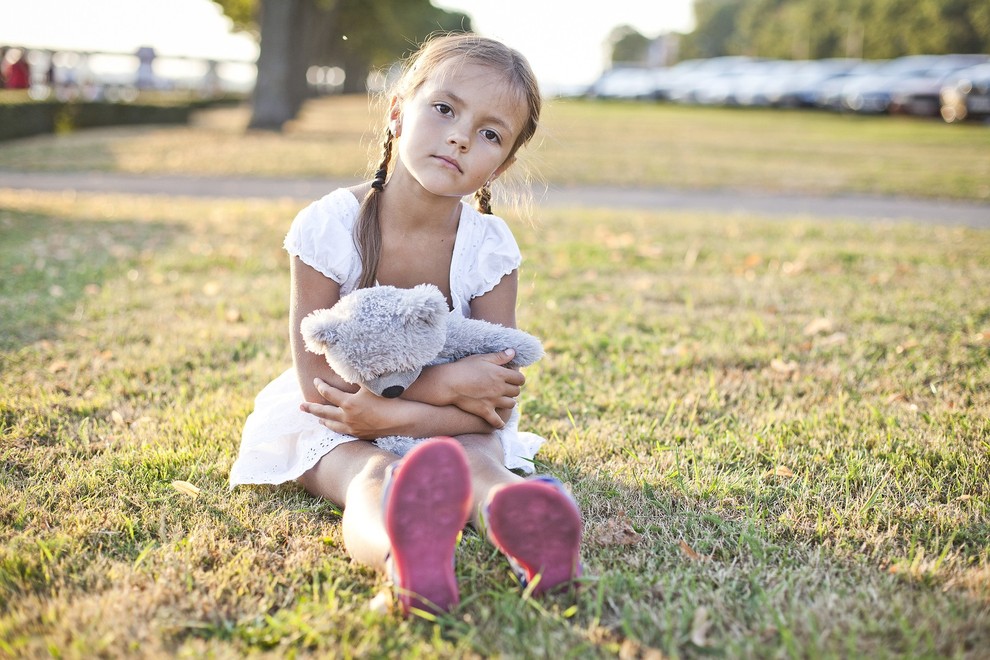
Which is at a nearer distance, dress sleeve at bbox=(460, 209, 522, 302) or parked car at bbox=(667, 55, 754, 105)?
dress sleeve at bbox=(460, 209, 522, 302)

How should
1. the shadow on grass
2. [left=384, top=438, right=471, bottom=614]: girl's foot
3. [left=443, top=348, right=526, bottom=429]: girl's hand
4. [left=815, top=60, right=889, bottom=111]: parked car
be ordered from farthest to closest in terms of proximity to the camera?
[left=815, top=60, right=889, bottom=111]: parked car → the shadow on grass → [left=443, top=348, right=526, bottom=429]: girl's hand → [left=384, top=438, right=471, bottom=614]: girl's foot

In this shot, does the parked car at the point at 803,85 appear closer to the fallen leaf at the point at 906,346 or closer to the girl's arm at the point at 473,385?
the fallen leaf at the point at 906,346

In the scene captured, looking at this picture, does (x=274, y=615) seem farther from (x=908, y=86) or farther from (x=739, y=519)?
(x=908, y=86)

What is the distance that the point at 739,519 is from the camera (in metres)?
2.26

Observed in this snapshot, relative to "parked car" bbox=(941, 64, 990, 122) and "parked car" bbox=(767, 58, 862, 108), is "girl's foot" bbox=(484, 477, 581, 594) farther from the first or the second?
"parked car" bbox=(767, 58, 862, 108)

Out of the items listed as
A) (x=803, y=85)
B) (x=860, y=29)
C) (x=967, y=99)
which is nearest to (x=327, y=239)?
(x=967, y=99)

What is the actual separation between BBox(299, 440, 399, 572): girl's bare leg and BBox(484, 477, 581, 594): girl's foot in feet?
0.85

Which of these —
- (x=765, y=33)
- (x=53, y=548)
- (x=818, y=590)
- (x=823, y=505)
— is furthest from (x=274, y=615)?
(x=765, y=33)

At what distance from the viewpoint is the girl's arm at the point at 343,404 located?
7.22 ft

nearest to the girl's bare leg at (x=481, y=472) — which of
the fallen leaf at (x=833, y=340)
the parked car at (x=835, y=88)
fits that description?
the fallen leaf at (x=833, y=340)

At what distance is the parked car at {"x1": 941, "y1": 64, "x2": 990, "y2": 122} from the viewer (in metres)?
25.4

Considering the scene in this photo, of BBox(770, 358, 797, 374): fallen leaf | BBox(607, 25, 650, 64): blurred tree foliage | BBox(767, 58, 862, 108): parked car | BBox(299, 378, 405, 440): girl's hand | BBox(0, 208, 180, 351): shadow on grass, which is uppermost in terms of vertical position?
BBox(607, 25, 650, 64): blurred tree foliage

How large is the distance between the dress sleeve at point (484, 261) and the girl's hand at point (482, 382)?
0.32 metres

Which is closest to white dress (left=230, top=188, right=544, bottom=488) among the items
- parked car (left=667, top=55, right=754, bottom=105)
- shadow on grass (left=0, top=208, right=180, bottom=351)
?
shadow on grass (left=0, top=208, right=180, bottom=351)
